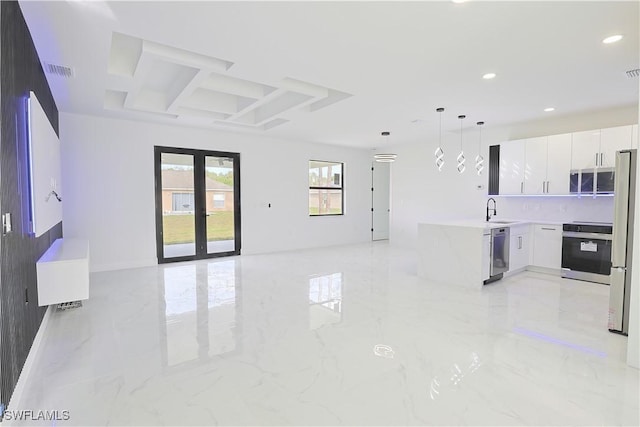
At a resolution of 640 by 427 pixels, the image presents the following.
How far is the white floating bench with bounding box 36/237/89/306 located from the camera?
113 inches

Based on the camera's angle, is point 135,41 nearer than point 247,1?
No

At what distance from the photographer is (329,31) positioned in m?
2.61

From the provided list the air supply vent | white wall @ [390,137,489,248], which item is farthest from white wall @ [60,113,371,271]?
the air supply vent

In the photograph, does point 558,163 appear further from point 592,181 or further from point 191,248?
point 191,248

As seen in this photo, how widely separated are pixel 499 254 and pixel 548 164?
186 centimetres

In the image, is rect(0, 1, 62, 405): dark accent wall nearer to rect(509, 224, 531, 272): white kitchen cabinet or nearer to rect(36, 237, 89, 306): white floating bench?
rect(36, 237, 89, 306): white floating bench

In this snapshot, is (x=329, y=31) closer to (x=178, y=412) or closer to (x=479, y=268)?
(x=178, y=412)

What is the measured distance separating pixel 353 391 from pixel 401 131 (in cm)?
540

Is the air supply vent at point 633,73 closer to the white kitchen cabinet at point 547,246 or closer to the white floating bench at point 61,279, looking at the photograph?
the white kitchen cabinet at point 547,246

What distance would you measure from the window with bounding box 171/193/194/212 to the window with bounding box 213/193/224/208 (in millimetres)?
448

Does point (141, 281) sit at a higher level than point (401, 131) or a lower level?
lower

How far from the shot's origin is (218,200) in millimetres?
6684

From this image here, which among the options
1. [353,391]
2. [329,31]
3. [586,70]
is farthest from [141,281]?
[586,70]

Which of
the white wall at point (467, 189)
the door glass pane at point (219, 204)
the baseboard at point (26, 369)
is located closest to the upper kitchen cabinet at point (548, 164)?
the white wall at point (467, 189)
